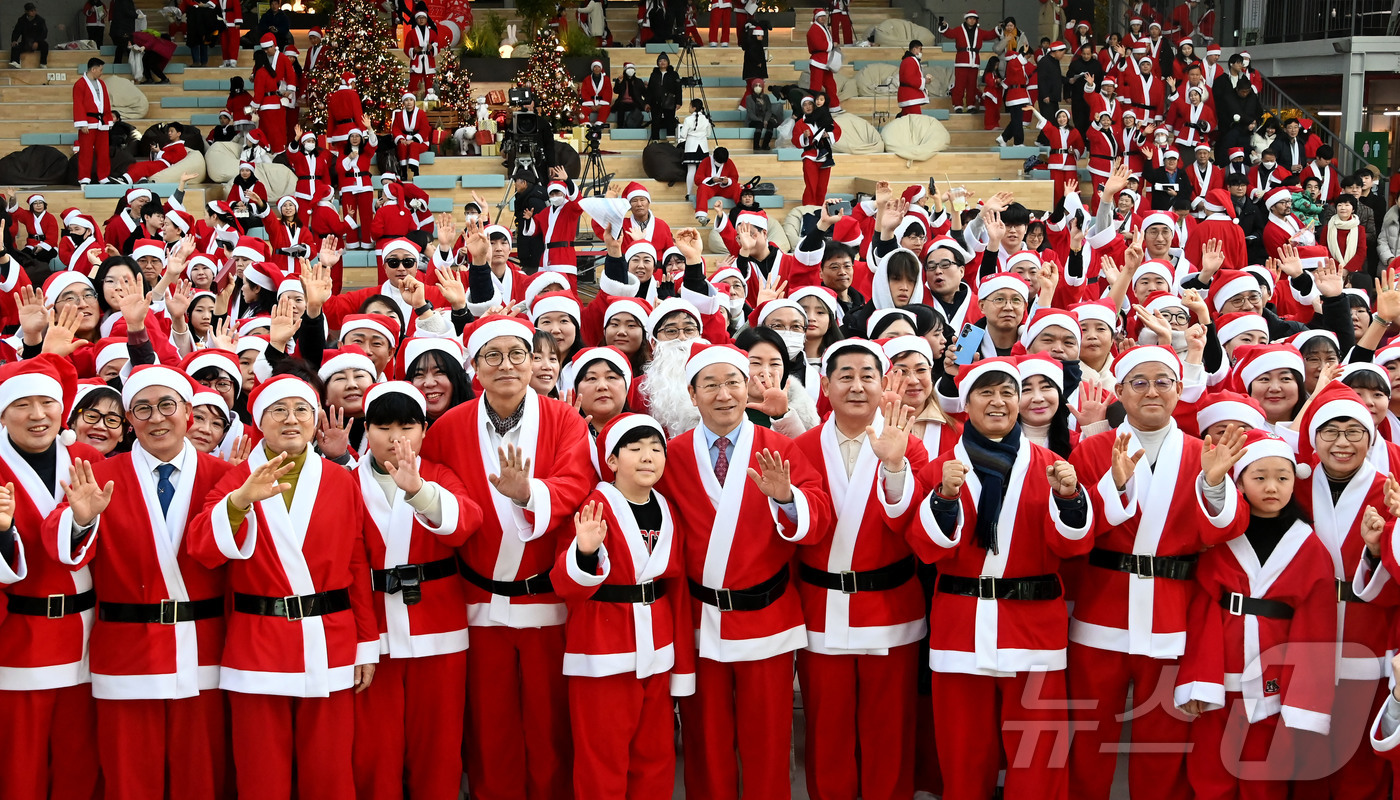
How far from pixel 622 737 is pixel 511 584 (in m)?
0.69

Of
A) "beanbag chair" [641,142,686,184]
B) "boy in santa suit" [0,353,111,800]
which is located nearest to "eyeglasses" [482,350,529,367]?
"boy in santa suit" [0,353,111,800]

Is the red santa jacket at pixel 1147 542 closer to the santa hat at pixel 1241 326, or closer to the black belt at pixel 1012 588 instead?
the black belt at pixel 1012 588

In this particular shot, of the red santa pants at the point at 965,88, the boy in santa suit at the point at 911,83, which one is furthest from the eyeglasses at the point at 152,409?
the red santa pants at the point at 965,88

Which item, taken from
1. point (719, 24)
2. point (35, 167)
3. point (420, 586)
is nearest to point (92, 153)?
point (35, 167)

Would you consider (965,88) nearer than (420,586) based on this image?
No

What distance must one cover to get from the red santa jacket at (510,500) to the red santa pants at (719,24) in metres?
19.9

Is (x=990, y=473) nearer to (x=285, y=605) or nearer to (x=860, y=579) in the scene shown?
(x=860, y=579)

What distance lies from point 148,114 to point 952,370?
18.6 meters

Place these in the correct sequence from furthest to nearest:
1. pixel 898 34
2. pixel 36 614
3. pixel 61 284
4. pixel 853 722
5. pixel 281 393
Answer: pixel 898 34 < pixel 61 284 < pixel 853 722 < pixel 281 393 < pixel 36 614

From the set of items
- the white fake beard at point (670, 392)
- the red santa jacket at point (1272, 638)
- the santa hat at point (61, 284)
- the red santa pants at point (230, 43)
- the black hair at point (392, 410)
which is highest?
the red santa pants at point (230, 43)

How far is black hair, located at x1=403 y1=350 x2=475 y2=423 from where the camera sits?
5383 millimetres

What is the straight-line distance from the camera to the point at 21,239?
1438 centimetres

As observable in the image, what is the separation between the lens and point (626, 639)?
457 centimetres

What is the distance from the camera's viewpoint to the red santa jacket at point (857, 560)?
4.73m
